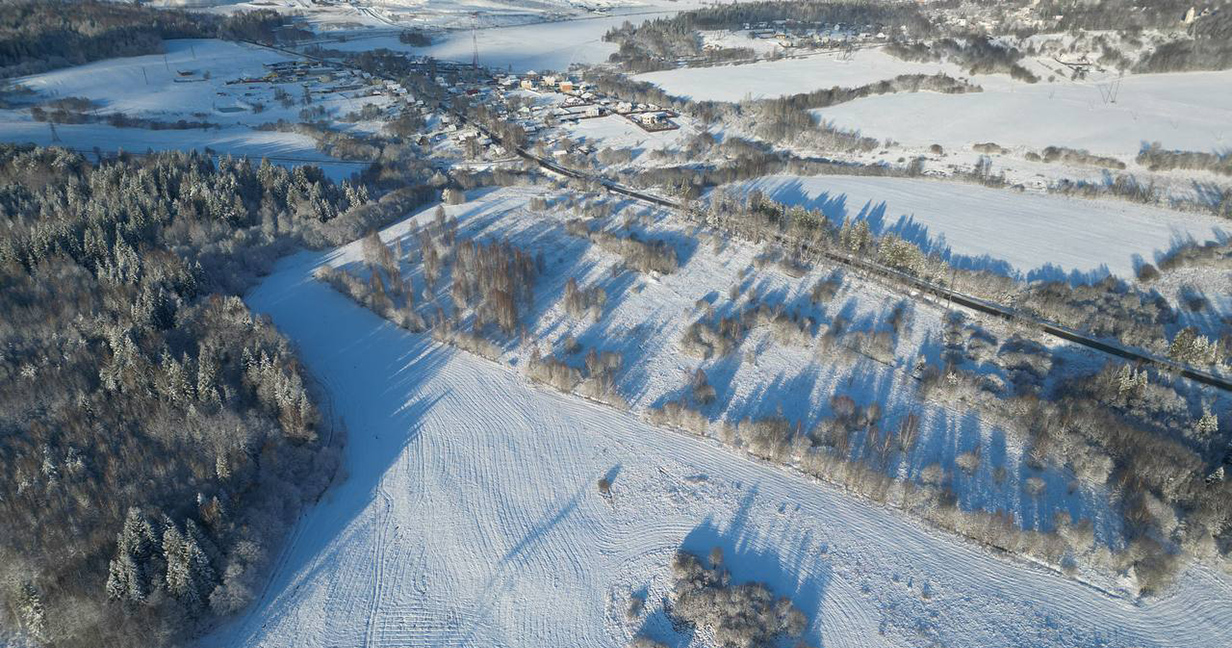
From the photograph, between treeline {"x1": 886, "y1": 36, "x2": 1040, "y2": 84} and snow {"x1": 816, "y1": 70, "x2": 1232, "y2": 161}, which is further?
treeline {"x1": 886, "y1": 36, "x2": 1040, "y2": 84}

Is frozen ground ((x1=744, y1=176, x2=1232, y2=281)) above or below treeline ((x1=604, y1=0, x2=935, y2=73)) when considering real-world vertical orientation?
below

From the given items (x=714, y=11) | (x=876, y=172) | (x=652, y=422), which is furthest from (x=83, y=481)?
(x=714, y=11)

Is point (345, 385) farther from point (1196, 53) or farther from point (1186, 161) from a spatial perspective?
point (1196, 53)

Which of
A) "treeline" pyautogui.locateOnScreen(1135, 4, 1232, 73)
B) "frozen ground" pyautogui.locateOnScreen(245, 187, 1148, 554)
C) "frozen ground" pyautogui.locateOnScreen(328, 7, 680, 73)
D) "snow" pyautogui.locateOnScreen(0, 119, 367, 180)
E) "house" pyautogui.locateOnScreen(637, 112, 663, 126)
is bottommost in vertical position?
"frozen ground" pyautogui.locateOnScreen(245, 187, 1148, 554)

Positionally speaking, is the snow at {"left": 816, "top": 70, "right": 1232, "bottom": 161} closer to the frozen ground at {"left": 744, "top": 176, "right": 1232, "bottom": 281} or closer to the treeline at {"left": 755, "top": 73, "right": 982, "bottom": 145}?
the treeline at {"left": 755, "top": 73, "right": 982, "bottom": 145}

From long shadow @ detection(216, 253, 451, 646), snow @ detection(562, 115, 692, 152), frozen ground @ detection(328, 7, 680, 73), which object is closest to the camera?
long shadow @ detection(216, 253, 451, 646)

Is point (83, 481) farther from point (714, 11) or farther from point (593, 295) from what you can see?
point (714, 11)

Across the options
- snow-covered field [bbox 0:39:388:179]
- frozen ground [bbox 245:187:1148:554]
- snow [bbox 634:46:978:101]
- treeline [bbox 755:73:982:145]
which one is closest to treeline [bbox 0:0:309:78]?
snow-covered field [bbox 0:39:388:179]
